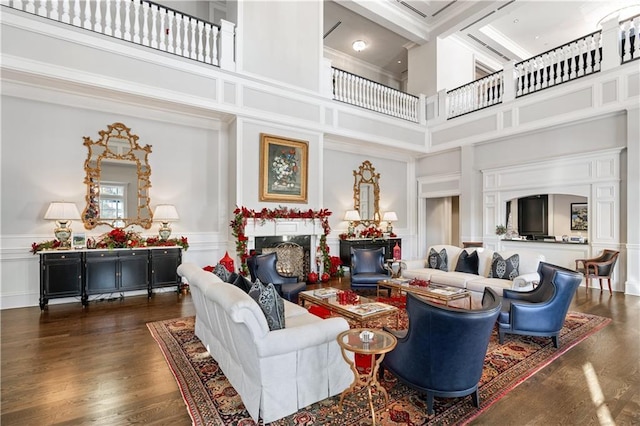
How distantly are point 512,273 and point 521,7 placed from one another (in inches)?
276

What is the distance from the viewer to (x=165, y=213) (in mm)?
5551

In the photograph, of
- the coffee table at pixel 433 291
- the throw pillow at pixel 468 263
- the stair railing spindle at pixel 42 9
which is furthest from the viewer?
the throw pillow at pixel 468 263

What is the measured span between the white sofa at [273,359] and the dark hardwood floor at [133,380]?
50cm

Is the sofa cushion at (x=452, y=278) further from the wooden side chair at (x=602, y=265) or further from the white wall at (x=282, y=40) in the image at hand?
the white wall at (x=282, y=40)

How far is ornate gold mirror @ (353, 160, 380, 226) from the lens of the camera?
8.48 meters

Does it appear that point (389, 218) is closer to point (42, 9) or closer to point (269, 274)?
point (269, 274)

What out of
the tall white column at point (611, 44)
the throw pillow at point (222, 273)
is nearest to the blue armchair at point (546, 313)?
the throw pillow at point (222, 273)

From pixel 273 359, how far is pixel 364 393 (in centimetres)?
85

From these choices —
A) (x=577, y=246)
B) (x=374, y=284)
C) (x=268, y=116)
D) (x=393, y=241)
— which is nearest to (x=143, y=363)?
(x=374, y=284)

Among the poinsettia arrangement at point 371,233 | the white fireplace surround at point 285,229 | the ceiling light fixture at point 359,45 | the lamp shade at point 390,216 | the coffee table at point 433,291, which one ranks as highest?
the ceiling light fixture at point 359,45

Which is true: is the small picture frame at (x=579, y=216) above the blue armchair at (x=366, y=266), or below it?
above

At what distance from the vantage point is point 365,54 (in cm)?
998

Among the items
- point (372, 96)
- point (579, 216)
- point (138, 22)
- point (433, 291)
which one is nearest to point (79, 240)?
point (138, 22)

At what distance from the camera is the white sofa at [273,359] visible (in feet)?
6.73
